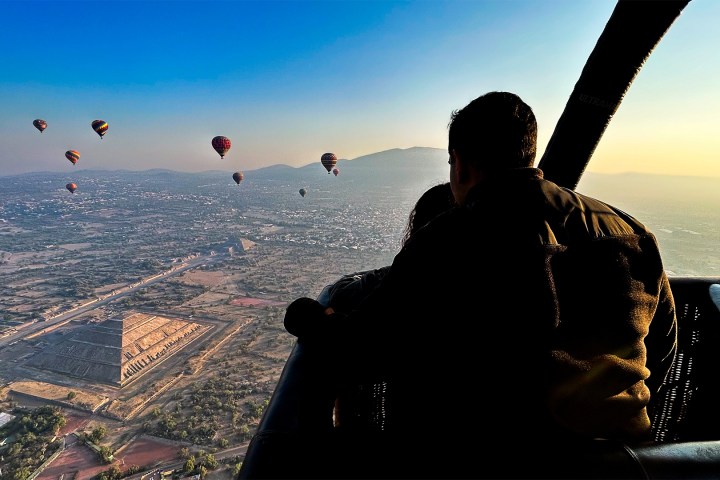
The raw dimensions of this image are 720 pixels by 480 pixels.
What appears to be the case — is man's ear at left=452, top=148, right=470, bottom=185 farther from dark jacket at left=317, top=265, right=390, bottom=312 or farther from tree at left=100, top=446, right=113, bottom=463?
tree at left=100, top=446, right=113, bottom=463

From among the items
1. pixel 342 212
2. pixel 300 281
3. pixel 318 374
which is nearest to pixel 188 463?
pixel 318 374

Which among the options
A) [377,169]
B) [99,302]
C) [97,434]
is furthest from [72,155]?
A: [377,169]

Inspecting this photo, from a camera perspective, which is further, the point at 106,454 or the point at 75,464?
the point at 106,454

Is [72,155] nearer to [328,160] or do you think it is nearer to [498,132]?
[328,160]

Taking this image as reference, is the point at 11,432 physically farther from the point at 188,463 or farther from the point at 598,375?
the point at 598,375

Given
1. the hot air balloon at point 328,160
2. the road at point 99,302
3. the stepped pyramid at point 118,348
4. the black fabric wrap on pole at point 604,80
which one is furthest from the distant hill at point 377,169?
the black fabric wrap on pole at point 604,80

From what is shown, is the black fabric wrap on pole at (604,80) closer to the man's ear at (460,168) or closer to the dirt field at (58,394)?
the man's ear at (460,168)
